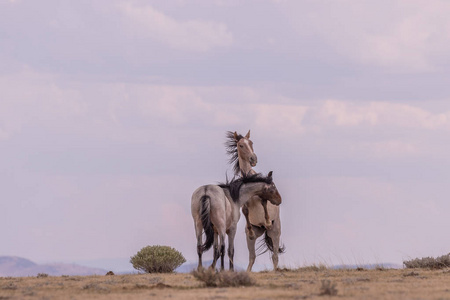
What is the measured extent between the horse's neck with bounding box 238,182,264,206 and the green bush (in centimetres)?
512

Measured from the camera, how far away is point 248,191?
20328 millimetres

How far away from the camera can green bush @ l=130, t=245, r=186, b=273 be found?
24203 mm

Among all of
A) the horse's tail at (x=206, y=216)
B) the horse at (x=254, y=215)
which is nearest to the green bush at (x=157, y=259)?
the horse at (x=254, y=215)

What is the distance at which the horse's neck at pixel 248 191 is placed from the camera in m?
20.1

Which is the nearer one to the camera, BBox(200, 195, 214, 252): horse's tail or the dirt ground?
the dirt ground

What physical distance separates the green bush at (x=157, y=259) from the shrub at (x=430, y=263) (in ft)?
25.0

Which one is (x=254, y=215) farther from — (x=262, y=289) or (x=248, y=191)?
(x=262, y=289)

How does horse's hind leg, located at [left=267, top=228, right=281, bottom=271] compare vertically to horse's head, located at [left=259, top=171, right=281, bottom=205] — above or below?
below

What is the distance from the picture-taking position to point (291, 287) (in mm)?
14898

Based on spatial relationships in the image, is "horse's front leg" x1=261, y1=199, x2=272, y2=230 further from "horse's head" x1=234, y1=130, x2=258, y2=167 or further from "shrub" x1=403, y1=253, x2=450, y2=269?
"shrub" x1=403, y1=253, x2=450, y2=269

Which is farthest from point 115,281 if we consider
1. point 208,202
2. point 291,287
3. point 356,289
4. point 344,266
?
point 344,266

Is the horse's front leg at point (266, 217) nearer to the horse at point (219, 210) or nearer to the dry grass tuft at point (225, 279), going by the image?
the horse at point (219, 210)

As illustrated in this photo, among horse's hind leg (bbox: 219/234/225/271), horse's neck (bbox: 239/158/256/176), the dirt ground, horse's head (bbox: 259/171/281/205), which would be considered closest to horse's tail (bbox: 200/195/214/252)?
horse's hind leg (bbox: 219/234/225/271)

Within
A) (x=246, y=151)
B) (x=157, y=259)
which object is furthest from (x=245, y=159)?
Result: (x=157, y=259)
